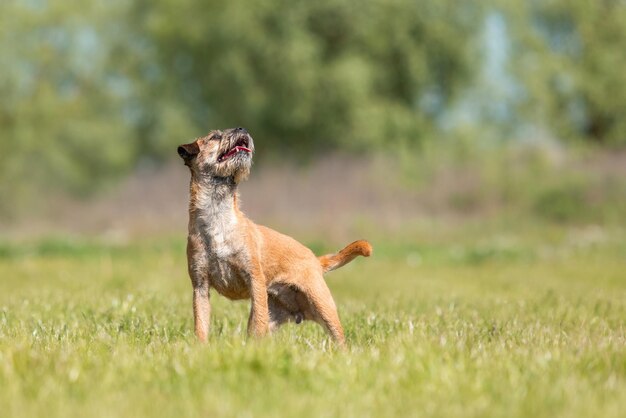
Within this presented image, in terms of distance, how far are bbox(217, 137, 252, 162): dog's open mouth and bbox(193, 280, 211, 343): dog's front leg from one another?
89 centimetres

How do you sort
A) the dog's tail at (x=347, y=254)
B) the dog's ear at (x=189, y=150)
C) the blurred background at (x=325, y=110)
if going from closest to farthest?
the dog's ear at (x=189, y=150) → the dog's tail at (x=347, y=254) → the blurred background at (x=325, y=110)

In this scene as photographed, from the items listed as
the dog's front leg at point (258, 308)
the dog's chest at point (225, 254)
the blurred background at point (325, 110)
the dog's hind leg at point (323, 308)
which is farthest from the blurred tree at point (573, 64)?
the dog's front leg at point (258, 308)

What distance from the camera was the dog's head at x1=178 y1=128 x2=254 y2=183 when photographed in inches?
241

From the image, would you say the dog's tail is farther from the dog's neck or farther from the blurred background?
the blurred background

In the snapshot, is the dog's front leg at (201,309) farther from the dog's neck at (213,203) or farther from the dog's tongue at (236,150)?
the dog's tongue at (236,150)

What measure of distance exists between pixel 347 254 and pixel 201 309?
125 cm

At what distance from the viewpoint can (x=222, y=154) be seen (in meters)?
6.20

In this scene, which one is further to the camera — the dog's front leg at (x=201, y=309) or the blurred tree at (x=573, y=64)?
the blurred tree at (x=573, y=64)

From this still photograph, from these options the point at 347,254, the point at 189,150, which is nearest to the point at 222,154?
the point at 189,150

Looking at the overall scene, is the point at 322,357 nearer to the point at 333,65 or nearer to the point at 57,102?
the point at 333,65

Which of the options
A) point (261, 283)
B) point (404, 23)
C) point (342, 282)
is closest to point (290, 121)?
point (404, 23)

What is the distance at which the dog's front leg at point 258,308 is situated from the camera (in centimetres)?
586

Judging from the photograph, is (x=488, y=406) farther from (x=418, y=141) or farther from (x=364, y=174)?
(x=418, y=141)

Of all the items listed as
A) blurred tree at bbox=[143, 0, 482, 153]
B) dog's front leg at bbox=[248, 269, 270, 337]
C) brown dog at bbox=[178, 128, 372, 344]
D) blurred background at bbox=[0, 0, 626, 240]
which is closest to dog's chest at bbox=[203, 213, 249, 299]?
brown dog at bbox=[178, 128, 372, 344]
